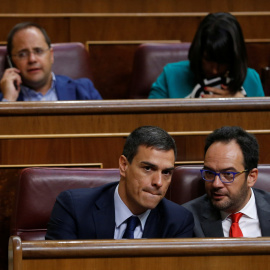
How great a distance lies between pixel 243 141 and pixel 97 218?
0.22 meters

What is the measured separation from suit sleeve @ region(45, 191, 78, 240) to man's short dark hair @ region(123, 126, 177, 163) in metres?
0.09

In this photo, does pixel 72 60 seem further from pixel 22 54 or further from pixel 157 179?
pixel 157 179

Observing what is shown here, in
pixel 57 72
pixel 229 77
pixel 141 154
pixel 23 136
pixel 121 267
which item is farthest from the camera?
pixel 57 72

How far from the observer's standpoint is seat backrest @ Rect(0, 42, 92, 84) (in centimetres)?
124

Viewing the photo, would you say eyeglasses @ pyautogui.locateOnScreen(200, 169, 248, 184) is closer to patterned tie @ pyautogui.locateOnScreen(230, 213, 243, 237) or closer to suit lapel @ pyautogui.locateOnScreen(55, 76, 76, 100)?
patterned tie @ pyautogui.locateOnScreen(230, 213, 243, 237)

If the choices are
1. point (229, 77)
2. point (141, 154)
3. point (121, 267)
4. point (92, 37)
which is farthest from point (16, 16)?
point (121, 267)

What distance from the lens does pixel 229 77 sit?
3.77 feet

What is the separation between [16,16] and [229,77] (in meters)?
0.48

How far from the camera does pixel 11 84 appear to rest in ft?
3.72

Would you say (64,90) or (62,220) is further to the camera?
(64,90)

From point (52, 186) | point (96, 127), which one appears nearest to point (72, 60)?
point (96, 127)

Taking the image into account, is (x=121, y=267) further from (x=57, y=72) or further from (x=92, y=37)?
(x=92, y=37)

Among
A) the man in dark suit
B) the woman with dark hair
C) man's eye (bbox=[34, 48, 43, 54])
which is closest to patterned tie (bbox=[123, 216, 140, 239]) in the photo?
the man in dark suit

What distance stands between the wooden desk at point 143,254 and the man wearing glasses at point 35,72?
24.6 inches
